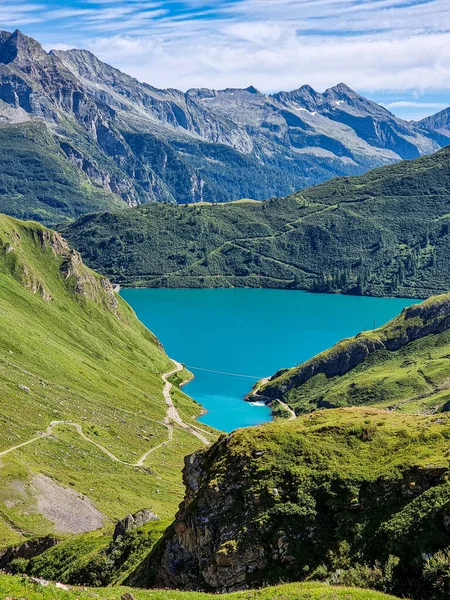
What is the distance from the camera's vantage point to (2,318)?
543 ft

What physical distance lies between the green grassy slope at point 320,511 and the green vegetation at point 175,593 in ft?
8.82

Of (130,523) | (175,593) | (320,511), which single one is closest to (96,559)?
(130,523)

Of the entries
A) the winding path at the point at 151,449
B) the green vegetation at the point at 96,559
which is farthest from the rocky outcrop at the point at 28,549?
the winding path at the point at 151,449

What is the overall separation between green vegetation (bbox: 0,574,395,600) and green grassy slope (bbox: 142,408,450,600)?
8.82ft

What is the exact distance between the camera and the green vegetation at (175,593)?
32.7 m

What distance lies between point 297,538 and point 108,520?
50503mm

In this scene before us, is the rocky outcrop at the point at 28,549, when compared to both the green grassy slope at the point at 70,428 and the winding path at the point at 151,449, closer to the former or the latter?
the green grassy slope at the point at 70,428

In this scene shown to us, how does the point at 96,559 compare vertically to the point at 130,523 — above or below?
below

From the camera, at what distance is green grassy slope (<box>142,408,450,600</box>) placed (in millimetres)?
37812

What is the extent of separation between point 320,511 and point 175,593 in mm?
10345

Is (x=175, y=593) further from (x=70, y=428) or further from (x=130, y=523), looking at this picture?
(x=70, y=428)

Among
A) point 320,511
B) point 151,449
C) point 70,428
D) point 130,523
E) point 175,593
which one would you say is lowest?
point 175,593

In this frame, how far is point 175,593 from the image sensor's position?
37.2m

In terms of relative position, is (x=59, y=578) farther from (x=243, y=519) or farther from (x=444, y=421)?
(x=444, y=421)
